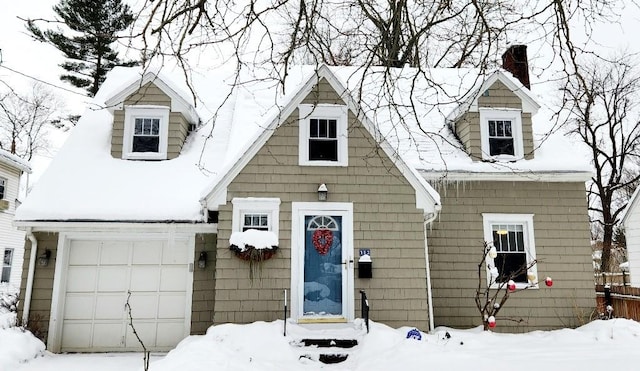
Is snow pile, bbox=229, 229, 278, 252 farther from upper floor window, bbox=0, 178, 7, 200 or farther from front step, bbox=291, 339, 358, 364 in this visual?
upper floor window, bbox=0, 178, 7, 200

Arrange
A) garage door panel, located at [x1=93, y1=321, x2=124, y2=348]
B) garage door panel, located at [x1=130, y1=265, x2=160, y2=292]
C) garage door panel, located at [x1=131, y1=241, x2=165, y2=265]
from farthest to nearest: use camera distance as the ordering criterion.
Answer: garage door panel, located at [x1=131, y1=241, x2=165, y2=265] → garage door panel, located at [x1=130, y1=265, x2=160, y2=292] → garage door panel, located at [x1=93, y1=321, x2=124, y2=348]

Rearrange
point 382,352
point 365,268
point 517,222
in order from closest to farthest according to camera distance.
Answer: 1. point 382,352
2. point 365,268
3. point 517,222

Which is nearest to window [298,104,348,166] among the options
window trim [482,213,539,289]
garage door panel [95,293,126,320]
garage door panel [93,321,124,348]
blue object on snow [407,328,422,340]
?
blue object on snow [407,328,422,340]

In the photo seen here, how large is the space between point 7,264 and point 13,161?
4.52 m

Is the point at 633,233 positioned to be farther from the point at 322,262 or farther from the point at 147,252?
the point at 147,252

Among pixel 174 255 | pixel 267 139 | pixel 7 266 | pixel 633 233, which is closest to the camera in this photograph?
pixel 267 139

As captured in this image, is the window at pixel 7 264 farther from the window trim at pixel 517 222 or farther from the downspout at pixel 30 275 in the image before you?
the window trim at pixel 517 222

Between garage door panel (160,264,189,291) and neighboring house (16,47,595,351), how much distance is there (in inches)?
1.1

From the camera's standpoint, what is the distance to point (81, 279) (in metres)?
9.85

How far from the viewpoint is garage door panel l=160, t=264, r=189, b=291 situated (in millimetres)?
9930

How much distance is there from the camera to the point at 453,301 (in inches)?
411

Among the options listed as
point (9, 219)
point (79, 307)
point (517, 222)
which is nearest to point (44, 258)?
point (79, 307)

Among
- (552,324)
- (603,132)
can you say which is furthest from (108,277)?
(603,132)

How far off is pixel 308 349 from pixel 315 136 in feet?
13.3
